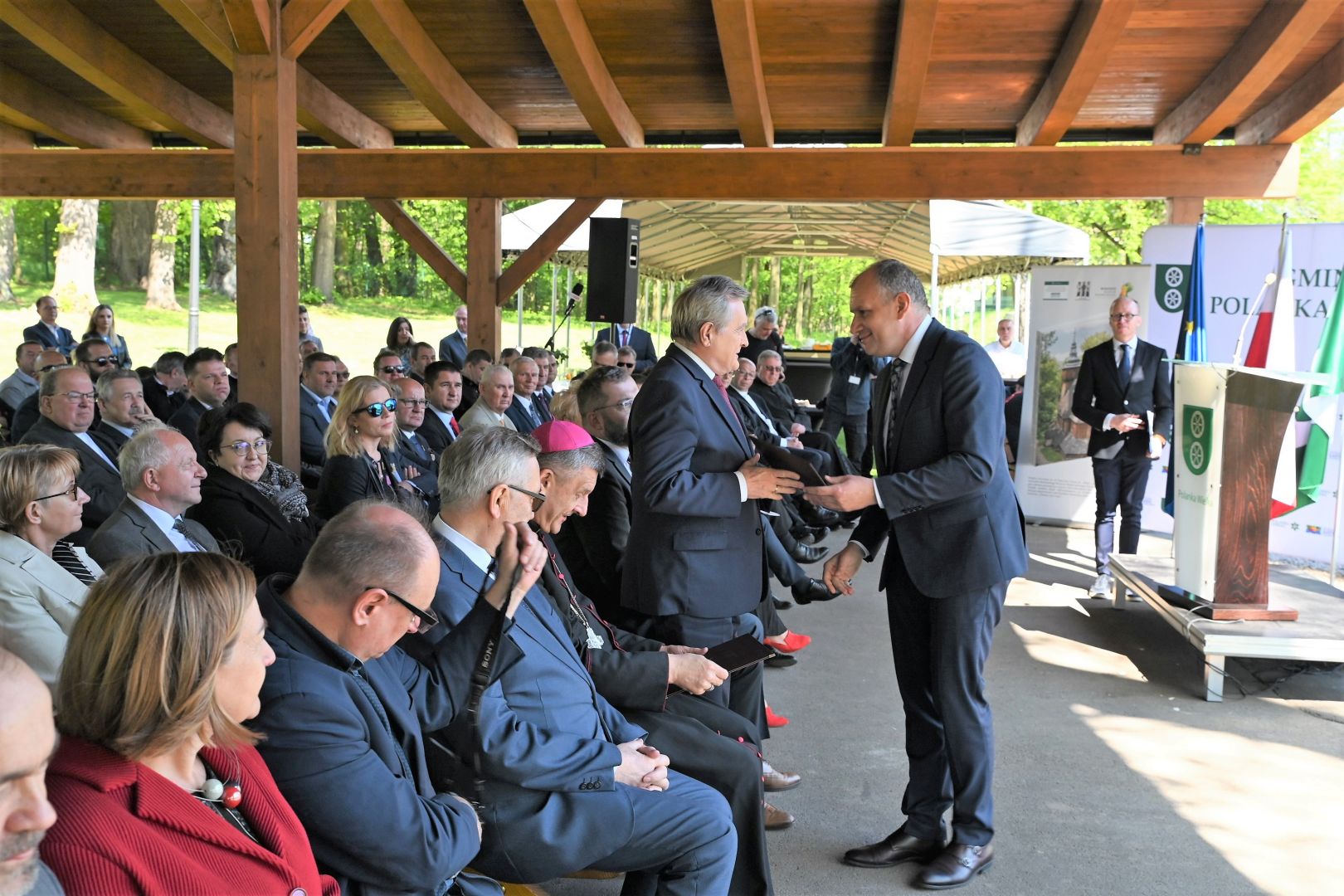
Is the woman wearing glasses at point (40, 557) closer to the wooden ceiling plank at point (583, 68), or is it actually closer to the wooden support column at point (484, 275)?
the wooden ceiling plank at point (583, 68)

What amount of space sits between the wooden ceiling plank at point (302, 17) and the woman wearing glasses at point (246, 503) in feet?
6.68

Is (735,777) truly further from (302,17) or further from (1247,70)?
(1247,70)

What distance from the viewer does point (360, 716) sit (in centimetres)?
188

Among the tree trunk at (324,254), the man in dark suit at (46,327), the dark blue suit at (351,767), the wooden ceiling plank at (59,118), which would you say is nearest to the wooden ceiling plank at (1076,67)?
the dark blue suit at (351,767)

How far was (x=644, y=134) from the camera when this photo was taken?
958 centimetres

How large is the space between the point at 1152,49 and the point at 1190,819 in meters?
5.64

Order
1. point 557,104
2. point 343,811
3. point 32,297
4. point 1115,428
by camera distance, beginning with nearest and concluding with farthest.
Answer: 1. point 343,811
2. point 1115,428
3. point 557,104
4. point 32,297

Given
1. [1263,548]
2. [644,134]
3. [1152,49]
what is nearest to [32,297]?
[644,134]

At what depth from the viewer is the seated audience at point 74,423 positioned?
4.66 metres

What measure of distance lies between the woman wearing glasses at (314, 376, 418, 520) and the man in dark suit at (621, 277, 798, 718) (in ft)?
5.93

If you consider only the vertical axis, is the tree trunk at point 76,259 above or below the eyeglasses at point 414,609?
above

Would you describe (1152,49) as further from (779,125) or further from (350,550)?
(350,550)

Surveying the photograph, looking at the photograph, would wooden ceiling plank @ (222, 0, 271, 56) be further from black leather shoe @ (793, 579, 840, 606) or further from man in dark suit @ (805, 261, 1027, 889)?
black leather shoe @ (793, 579, 840, 606)

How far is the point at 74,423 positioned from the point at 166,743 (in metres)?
3.77
